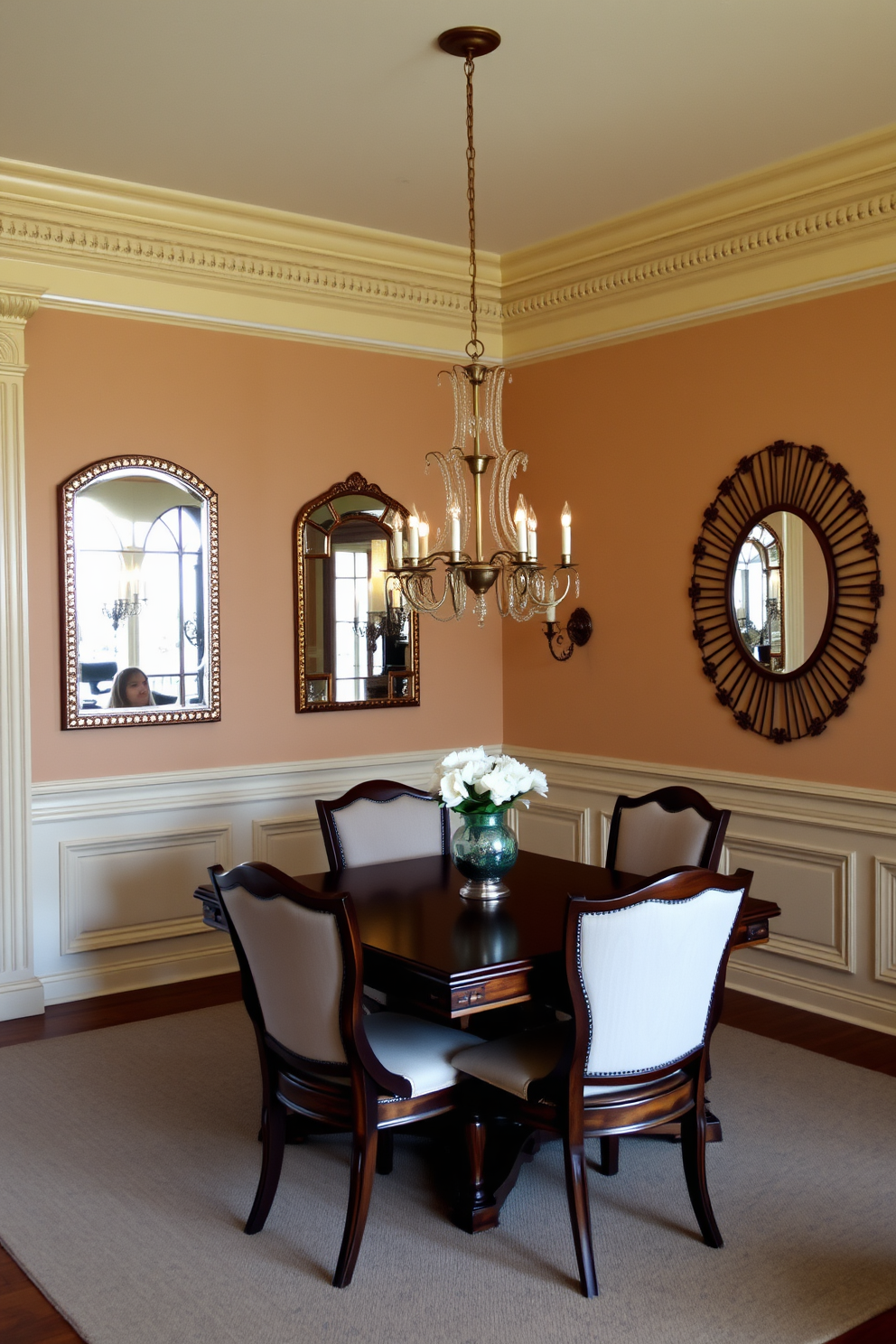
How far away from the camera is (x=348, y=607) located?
207 inches

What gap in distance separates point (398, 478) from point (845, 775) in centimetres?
238

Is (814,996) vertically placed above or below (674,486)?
below

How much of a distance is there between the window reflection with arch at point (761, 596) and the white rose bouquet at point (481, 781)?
1658 mm

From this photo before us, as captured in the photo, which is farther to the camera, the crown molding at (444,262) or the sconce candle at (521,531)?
the crown molding at (444,262)

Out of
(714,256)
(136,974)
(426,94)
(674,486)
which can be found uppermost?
(426,94)

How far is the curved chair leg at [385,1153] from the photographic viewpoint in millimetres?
3166

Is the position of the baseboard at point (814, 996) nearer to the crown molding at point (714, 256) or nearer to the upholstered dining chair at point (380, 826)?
the upholstered dining chair at point (380, 826)

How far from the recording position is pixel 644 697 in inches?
200

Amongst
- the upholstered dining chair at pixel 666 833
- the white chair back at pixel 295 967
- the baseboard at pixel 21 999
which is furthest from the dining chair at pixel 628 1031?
the baseboard at pixel 21 999

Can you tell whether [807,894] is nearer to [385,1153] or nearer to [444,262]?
[385,1153]

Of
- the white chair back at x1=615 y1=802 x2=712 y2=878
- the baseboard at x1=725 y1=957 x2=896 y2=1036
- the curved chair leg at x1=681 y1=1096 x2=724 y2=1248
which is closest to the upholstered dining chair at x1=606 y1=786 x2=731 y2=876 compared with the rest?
the white chair back at x1=615 y1=802 x2=712 y2=878

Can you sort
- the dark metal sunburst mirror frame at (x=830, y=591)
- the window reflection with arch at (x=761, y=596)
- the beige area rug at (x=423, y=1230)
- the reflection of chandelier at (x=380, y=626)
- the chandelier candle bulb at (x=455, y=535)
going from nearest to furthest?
the beige area rug at (x=423, y=1230) < the chandelier candle bulb at (x=455, y=535) < the dark metal sunburst mirror frame at (x=830, y=591) < the window reflection with arch at (x=761, y=596) < the reflection of chandelier at (x=380, y=626)

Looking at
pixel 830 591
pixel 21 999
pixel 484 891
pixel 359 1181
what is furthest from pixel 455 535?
pixel 21 999

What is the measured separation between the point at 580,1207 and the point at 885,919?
205 centimetres
